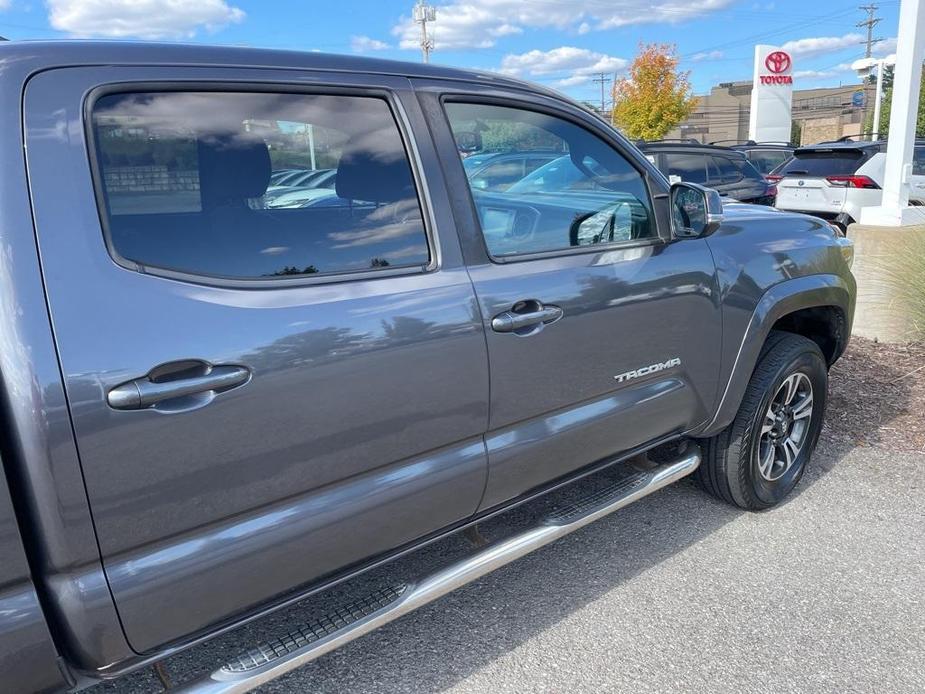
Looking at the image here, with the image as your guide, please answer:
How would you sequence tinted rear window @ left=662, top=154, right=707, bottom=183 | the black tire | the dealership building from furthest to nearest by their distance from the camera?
the dealership building, tinted rear window @ left=662, top=154, right=707, bottom=183, the black tire

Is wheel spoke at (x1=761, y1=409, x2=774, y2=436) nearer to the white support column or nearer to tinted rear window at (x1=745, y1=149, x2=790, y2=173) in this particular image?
the white support column

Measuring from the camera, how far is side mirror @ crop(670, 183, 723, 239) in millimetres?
3037

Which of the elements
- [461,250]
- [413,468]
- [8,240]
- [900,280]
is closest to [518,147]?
[461,250]

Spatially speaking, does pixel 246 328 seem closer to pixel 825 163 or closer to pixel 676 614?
pixel 676 614

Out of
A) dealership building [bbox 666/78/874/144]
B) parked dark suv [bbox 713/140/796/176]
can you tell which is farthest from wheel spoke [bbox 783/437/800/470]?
dealership building [bbox 666/78/874/144]

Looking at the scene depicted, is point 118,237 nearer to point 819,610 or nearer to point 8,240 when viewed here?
point 8,240

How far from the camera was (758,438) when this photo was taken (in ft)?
11.5

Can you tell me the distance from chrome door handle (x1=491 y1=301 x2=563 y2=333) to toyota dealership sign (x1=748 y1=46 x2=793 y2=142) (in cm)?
3464

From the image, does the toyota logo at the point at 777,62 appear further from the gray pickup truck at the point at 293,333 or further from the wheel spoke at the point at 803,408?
the gray pickup truck at the point at 293,333

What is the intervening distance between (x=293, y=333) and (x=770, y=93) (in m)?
36.5

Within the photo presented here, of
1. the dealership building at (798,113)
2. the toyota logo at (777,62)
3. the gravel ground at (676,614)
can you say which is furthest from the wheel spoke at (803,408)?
the dealership building at (798,113)

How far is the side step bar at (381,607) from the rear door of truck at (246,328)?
0.50 ft

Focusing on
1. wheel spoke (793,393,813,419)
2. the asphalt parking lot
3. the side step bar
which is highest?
the side step bar

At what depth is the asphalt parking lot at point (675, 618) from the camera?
2.56 meters
